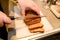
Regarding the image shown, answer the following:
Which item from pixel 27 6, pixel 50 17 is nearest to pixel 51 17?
pixel 50 17

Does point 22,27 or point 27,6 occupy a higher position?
point 27,6

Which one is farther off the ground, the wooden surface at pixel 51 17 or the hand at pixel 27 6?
the hand at pixel 27 6

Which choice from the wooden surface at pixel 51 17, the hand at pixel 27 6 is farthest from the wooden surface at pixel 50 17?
the hand at pixel 27 6

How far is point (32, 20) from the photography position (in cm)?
73

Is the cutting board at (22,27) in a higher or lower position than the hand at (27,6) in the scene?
lower

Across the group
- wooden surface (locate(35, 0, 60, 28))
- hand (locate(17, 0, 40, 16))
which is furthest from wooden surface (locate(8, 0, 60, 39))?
hand (locate(17, 0, 40, 16))

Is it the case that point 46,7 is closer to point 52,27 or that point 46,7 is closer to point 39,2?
point 39,2

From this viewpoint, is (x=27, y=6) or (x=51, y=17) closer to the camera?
(x=27, y=6)

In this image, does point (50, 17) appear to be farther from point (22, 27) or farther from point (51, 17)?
point (22, 27)

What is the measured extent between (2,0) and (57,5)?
1.26ft

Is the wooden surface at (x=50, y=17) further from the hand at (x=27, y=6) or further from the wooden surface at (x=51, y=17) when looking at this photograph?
the hand at (x=27, y=6)

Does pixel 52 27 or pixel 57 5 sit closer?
pixel 52 27

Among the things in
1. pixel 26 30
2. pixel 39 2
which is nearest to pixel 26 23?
pixel 26 30

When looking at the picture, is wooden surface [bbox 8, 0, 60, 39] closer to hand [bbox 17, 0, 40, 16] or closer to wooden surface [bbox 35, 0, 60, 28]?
wooden surface [bbox 35, 0, 60, 28]
